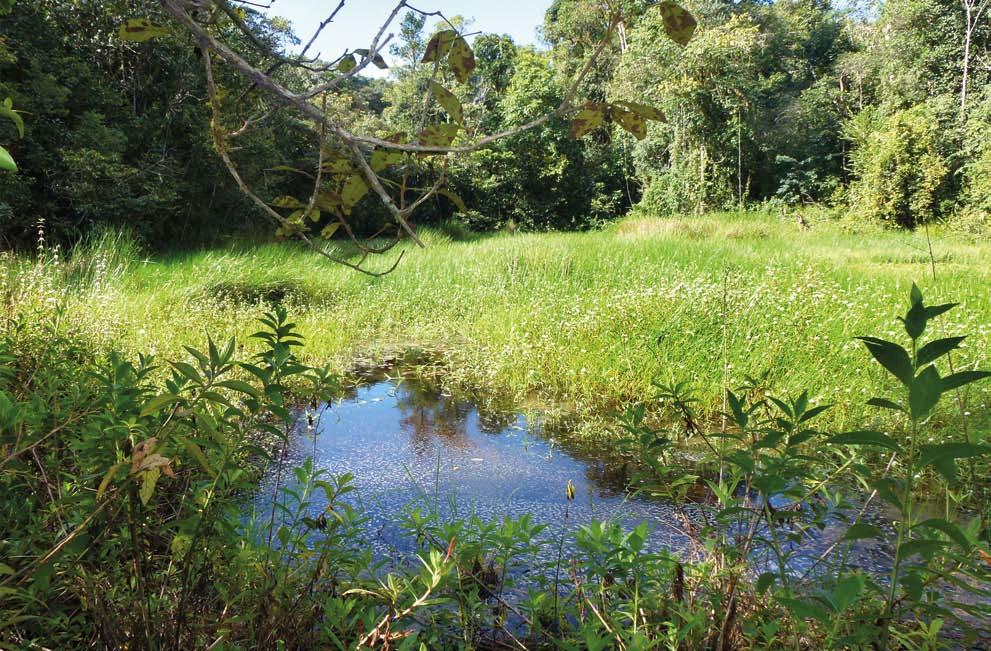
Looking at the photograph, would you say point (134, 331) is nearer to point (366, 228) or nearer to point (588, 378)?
point (588, 378)

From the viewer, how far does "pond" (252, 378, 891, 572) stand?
2.26m

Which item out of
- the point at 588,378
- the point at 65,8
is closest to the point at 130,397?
the point at 588,378

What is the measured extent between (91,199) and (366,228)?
286 inches

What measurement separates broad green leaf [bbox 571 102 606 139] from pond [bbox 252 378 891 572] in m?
1.01

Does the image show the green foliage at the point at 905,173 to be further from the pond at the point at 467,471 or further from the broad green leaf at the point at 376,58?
the broad green leaf at the point at 376,58

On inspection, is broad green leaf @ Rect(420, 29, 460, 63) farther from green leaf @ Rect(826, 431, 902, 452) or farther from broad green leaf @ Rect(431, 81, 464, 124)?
green leaf @ Rect(826, 431, 902, 452)

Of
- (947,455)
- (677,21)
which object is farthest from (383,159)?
(947,455)

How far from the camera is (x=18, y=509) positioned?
1.32 meters

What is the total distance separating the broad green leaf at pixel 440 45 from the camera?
84 cm

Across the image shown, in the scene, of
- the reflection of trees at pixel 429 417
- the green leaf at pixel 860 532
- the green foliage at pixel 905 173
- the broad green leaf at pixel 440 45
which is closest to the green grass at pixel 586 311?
the reflection of trees at pixel 429 417

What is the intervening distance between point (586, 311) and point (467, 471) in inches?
90.4

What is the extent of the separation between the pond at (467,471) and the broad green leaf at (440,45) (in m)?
1.18

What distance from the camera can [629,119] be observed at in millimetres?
860

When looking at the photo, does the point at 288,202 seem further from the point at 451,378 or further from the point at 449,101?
the point at 451,378
